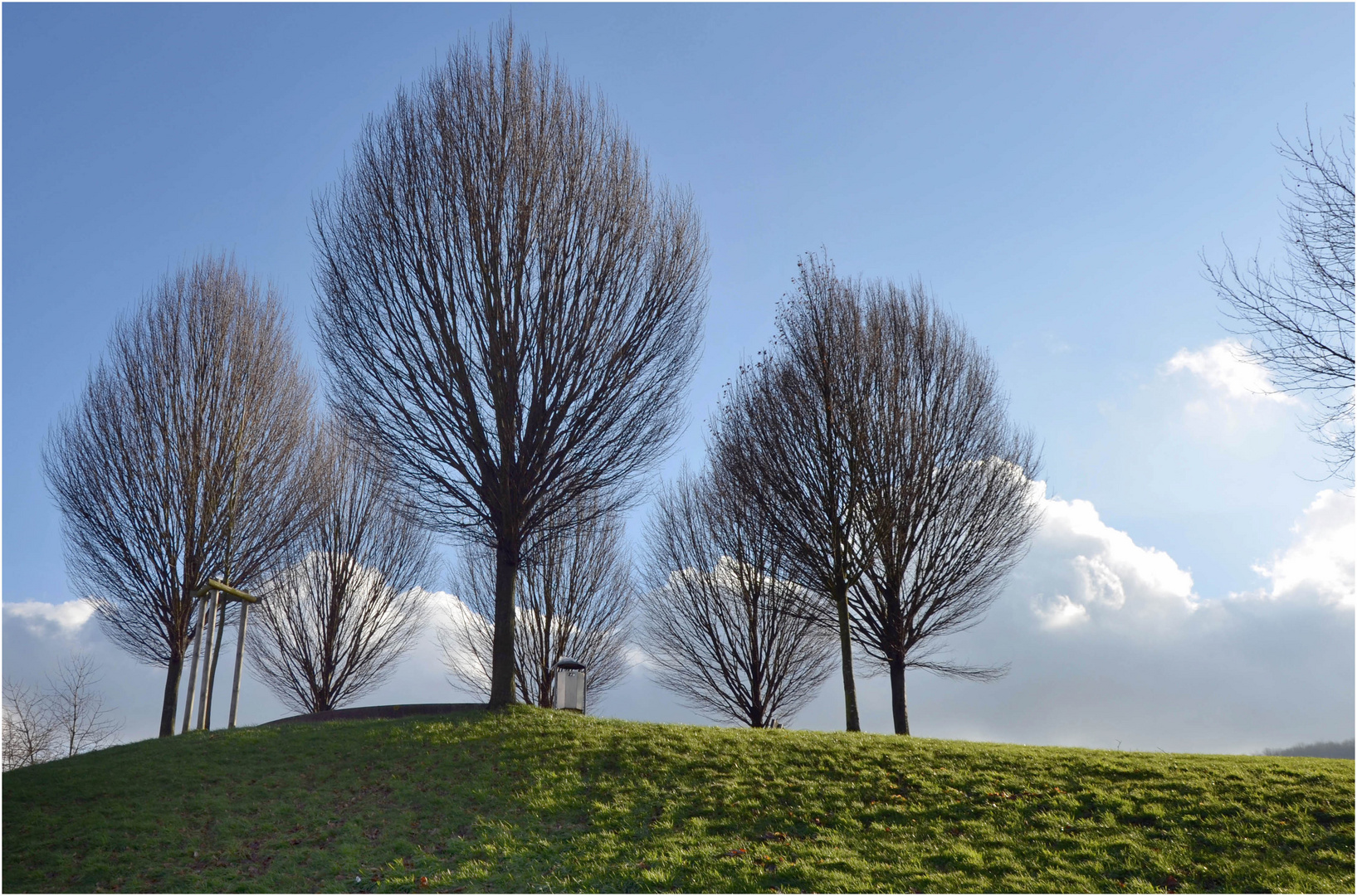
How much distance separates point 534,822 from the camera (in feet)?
30.1

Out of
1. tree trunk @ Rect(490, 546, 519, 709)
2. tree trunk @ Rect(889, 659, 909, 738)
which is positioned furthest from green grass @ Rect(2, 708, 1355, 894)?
tree trunk @ Rect(889, 659, 909, 738)

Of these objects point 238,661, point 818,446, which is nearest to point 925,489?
point 818,446

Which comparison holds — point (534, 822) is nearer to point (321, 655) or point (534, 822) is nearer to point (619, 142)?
point (619, 142)

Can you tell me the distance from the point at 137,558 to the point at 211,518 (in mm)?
1858

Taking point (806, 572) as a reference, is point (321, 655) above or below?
below

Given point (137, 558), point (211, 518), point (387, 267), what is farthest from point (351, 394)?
point (137, 558)

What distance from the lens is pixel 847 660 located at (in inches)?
640

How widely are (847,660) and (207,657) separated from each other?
12.1m

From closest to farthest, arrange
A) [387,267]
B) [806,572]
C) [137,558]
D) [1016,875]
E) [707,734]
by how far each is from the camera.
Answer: [1016,875] < [707,734] < [387,267] < [806,572] < [137,558]

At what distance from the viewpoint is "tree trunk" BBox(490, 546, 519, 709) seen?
13695 millimetres

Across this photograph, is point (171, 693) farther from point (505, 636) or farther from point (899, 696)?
point (899, 696)

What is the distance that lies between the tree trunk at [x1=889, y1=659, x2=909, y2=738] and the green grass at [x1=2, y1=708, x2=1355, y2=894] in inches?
176

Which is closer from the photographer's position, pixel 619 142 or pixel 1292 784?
pixel 1292 784

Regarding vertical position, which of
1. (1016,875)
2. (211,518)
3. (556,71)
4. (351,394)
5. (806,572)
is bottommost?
(1016,875)
